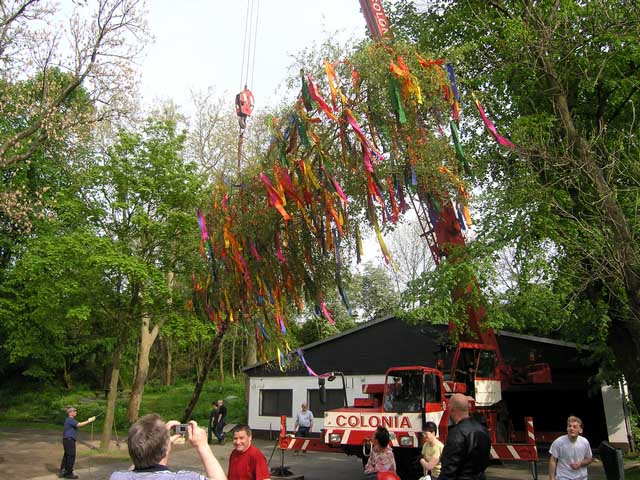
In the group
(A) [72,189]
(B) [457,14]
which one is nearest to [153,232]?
(A) [72,189]

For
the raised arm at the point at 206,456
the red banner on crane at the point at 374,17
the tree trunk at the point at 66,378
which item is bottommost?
the raised arm at the point at 206,456

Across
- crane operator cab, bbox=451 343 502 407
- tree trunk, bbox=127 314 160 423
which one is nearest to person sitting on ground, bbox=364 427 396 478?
crane operator cab, bbox=451 343 502 407

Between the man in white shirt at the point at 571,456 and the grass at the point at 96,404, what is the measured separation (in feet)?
74.6

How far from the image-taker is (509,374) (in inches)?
562

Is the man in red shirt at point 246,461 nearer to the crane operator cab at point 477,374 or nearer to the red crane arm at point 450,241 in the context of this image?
the crane operator cab at point 477,374

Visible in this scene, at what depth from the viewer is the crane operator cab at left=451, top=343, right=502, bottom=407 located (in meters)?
12.5

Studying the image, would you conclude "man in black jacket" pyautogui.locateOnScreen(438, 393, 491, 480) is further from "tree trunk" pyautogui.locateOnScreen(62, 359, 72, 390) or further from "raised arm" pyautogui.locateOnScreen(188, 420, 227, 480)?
"tree trunk" pyautogui.locateOnScreen(62, 359, 72, 390)

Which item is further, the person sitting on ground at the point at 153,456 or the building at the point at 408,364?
the building at the point at 408,364

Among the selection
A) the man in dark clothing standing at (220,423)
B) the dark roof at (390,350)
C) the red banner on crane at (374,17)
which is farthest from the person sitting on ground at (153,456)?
the man in dark clothing standing at (220,423)

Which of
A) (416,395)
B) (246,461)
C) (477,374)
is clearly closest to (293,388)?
(477,374)

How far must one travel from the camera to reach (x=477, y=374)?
12734 mm

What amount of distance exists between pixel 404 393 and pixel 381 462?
13.6ft

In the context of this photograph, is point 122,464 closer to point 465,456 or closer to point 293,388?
point 293,388

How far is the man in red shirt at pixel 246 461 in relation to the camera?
514 cm
